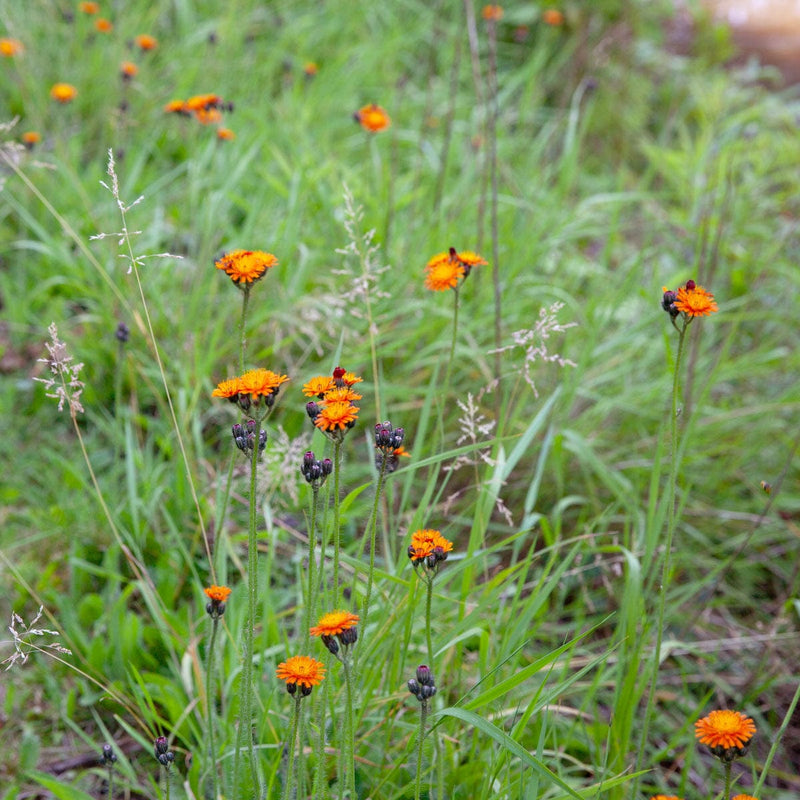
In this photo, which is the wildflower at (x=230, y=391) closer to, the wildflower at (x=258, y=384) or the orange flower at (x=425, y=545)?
the wildflower at (x=258, y=384)

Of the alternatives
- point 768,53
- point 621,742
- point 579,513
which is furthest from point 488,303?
point 768,53

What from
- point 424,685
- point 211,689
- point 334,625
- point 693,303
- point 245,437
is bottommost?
point 211,689

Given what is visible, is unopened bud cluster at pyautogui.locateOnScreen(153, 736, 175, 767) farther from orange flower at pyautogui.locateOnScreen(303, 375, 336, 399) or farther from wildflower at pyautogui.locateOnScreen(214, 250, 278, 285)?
wildflower at pyautogui.locateOnScreen(214, 250, 278, 285)

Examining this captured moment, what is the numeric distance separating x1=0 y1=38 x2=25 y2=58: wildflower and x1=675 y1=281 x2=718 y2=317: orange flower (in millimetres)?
2452

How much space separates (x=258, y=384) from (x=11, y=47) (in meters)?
2.33

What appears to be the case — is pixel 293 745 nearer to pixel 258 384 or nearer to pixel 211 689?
pixel 211 689

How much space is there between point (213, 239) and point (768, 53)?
15.5 feet

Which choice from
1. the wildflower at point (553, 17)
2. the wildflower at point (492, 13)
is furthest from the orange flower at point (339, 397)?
the wildflower at point (553, 17)

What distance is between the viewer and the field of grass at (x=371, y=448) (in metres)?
1.33

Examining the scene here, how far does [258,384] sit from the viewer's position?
101cm

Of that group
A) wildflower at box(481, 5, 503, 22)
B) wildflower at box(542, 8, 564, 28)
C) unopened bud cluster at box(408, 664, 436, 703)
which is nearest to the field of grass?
unopened bud cluster at box(408, 664, 436, 703)

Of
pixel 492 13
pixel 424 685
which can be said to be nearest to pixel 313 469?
pixel 424 685

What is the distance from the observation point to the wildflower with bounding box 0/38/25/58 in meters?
2.72

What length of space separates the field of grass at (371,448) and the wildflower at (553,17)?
36cm
